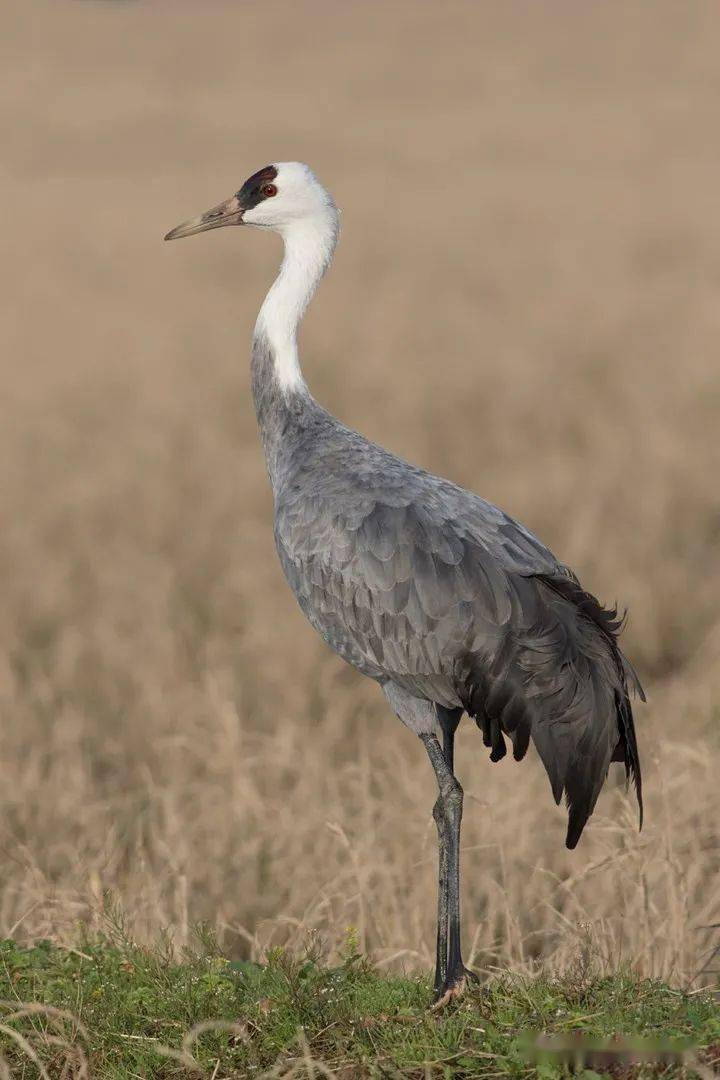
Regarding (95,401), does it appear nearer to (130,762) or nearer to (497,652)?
(130,762)

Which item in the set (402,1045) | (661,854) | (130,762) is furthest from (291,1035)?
(130,762)

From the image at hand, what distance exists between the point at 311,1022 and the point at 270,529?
7965mm

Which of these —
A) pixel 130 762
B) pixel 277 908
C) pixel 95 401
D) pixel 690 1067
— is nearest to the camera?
pixel 690 1067

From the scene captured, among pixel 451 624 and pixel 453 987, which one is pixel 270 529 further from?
pixel 453 987

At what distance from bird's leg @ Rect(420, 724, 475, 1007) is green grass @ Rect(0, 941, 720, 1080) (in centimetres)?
10

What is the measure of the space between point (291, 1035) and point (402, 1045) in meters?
Answer: 0.32

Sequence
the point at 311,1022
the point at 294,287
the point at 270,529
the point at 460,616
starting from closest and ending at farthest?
the point at 311,1022 → the point at 460,616 → the point at 294,287 → the point at 270,529

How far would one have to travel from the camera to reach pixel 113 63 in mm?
52125

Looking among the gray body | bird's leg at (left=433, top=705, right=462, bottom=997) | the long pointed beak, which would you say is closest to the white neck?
the long pointed beak

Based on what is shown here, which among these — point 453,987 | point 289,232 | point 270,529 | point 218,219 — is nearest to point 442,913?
point 453,987

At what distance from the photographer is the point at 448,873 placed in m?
4.94

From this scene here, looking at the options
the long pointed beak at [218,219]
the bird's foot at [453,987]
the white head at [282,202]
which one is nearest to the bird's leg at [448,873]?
the bird's foot at [453,987]

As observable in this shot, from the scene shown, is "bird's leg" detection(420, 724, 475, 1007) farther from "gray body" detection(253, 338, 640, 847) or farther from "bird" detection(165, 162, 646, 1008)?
"gray body" detection(253, 338, 640, 847)

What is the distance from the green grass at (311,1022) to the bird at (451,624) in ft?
0.88
